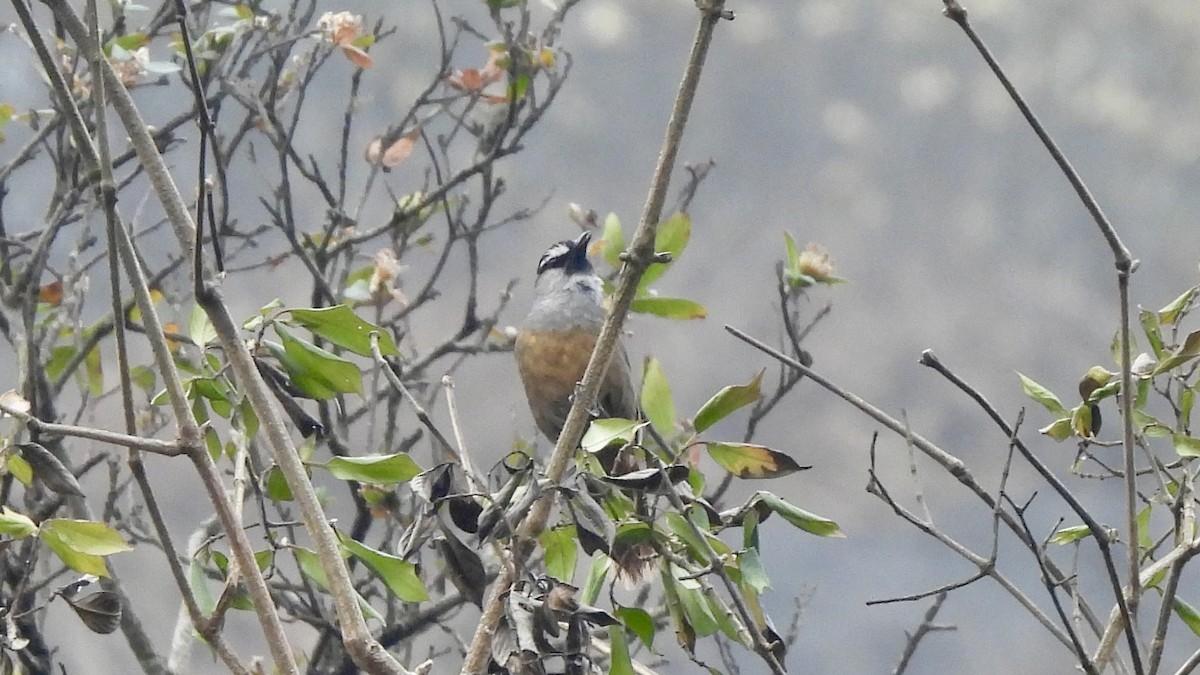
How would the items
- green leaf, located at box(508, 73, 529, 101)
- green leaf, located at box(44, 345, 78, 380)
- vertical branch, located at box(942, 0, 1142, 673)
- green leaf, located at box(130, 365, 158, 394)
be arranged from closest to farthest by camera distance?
vertical branch, located at box(942, 0, 1142, 673)
green leaf, located at box(44, 345, 78, 380)
green leaf, located at box(130, 365, 158, 394)
green leaf, located at box(508, 73, 529, 101)

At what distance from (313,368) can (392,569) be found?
0.13 metres

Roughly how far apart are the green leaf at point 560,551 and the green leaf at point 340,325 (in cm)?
16

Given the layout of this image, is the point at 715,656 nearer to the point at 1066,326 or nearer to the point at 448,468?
the point at 1066,326

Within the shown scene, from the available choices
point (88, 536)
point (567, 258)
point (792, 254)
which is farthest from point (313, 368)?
point (567, 258)

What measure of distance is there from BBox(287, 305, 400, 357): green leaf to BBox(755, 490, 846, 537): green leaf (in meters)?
0.25

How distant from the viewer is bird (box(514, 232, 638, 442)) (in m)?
1.72

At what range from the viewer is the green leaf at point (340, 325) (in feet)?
2.47

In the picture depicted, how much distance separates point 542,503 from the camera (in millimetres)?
700

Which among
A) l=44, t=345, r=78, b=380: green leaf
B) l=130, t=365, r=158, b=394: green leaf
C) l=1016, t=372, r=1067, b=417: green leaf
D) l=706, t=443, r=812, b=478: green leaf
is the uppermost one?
l=1016, t=372, r=1067, b=417: green leaf

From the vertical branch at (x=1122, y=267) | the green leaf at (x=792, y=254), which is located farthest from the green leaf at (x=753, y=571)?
the green leaf at (x=792, y=254)

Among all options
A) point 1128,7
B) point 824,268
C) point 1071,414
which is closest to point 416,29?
point 824,268

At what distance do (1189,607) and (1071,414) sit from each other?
0.14 meters

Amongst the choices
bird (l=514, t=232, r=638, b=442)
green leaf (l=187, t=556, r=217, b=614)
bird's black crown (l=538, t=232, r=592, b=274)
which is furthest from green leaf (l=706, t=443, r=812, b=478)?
bird's black crown (l=538, t=232, r=592, b=274)

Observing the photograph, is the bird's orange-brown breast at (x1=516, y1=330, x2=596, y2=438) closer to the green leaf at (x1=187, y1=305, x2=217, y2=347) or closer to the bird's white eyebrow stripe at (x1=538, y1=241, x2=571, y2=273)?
the bird's white eyebrow stripe at (x1=538, y1=241, x2=571, y2=273)
